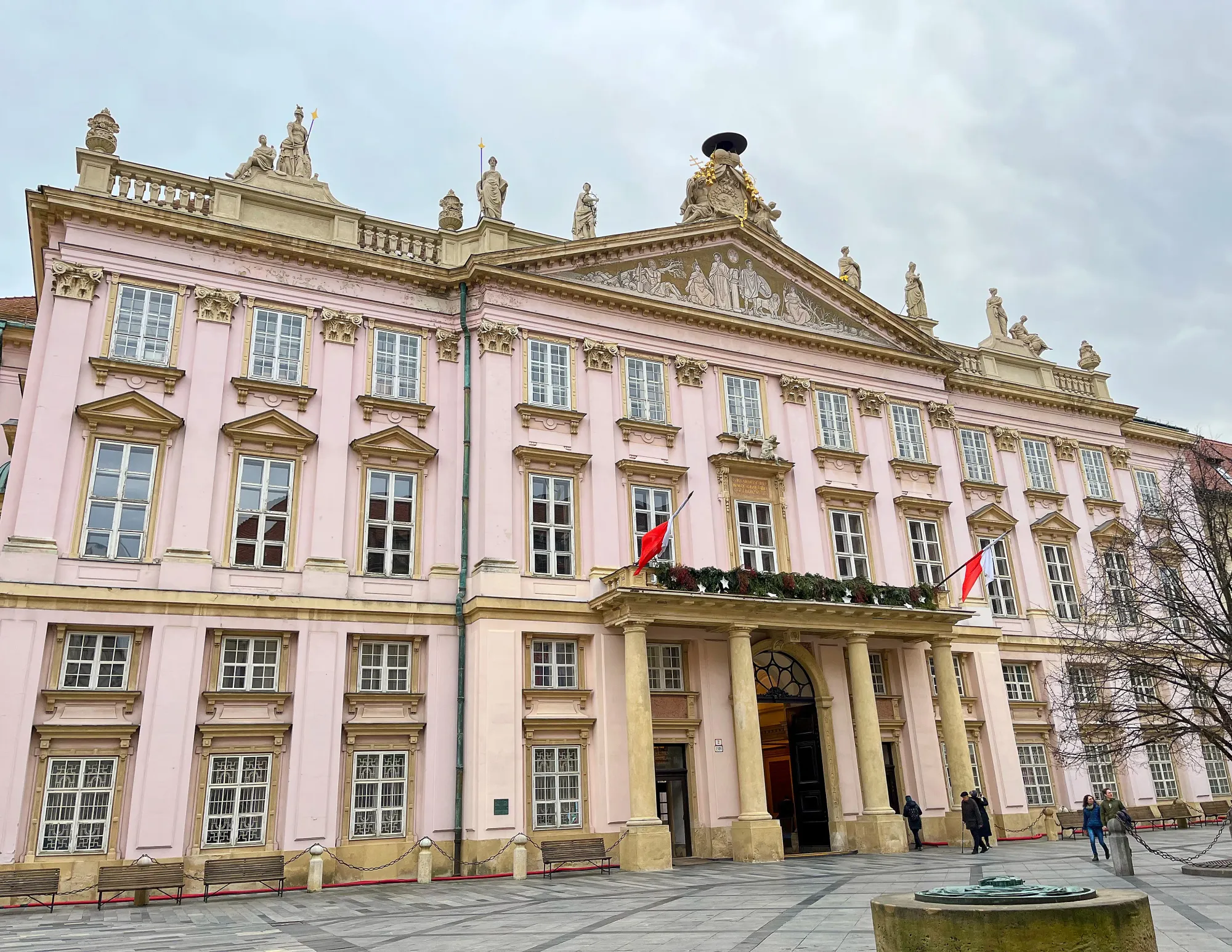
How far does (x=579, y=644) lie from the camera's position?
81.5 ft

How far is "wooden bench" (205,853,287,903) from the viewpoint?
18.6 m

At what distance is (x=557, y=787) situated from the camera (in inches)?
915

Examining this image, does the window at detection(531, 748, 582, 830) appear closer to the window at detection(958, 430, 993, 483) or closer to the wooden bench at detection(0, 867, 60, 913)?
the wooden bench at detection(0, 867, 60, 913)

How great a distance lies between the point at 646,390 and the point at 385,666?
11.3 meters

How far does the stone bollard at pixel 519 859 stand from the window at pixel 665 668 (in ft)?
18.4

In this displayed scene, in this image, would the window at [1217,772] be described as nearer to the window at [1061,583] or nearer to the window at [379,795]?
the window at [1061,583]

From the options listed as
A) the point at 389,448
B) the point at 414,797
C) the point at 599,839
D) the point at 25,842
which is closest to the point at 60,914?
the point at 25,842

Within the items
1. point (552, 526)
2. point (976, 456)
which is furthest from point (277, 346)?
point (976, 456)

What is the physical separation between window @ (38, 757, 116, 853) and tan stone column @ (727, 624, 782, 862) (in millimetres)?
14702

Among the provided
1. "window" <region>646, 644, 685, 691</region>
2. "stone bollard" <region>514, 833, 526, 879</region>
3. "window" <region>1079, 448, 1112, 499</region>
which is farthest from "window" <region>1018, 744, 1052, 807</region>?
"stone bollard" <region>514, 833, 526, 879</region>

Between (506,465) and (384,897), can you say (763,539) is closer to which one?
(506,465)

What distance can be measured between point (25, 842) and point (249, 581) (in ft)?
22.6

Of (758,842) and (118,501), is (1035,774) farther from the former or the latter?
(118,501)

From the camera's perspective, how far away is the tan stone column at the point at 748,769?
2336 centimetres
